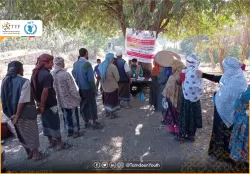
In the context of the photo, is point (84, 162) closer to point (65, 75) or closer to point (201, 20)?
point (65, 75)

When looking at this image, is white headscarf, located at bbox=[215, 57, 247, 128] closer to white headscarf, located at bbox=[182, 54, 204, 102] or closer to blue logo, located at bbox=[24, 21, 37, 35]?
white headscarf, located at bbox=[182, 54, 204, 102]

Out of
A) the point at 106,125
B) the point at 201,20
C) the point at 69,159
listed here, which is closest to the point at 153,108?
the point at 106,125

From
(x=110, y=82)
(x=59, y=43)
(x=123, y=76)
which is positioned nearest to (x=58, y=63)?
(x=110, y=82)

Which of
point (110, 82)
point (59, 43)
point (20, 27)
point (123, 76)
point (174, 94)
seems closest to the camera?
point (174, 94)

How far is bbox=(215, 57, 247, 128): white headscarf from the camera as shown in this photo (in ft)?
10.2

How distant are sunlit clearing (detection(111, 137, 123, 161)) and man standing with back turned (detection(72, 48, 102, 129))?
789 mm

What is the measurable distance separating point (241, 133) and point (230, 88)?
601mm

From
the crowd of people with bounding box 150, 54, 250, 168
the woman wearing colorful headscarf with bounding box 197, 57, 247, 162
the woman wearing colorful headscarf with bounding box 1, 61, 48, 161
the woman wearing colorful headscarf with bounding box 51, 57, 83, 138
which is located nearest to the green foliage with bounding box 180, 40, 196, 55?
the crowd of people with bounding box 150, 54, 250, 168

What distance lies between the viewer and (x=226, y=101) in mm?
3205

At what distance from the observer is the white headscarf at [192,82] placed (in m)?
3.70

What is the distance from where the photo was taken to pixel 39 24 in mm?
5340

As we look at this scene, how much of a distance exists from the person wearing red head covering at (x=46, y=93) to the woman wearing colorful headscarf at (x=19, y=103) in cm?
24

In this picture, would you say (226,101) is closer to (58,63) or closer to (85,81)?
(85,81)

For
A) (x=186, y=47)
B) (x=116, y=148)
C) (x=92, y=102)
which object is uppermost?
(x=92, y=102)
